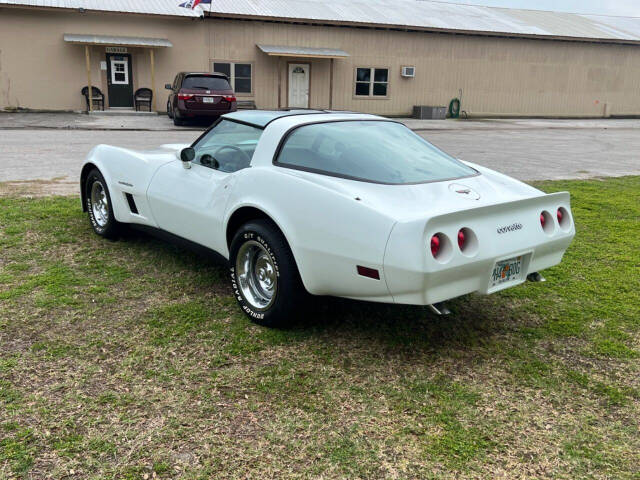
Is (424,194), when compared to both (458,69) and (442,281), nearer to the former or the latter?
(442,281)

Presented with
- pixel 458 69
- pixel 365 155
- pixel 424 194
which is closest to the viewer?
pixel 424 194

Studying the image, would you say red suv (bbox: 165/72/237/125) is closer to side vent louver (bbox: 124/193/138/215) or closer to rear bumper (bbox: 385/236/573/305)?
side vent louver (bbox: 124/193/138/215)

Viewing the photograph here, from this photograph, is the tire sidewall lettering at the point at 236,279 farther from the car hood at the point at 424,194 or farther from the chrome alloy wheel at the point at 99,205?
the chrome alloy wheel at the point at 99,205

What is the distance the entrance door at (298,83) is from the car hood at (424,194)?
23176mm

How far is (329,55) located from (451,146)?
11.5 meters

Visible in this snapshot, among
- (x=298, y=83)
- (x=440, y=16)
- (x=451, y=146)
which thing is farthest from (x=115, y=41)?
(x=440, y=16)

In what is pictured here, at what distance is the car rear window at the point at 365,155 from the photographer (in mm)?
3762

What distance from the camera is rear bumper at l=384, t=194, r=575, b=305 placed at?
3.12 m

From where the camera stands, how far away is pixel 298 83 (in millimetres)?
26516

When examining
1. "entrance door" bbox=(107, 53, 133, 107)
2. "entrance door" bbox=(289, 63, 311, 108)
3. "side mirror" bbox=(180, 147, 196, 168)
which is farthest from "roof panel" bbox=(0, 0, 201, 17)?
"side mirror" bbox=(180, 147, 196, 168)

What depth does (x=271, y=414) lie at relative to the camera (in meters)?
2.98

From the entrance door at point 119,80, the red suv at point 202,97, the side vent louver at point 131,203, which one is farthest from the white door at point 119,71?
the side vent louver at point 131,203

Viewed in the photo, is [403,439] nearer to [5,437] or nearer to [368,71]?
[5,437]

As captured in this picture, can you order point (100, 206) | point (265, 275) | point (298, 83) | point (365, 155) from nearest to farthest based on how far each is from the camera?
point (365, 155) → point (265, 275) → point (100, 206) → point (298, 83)
